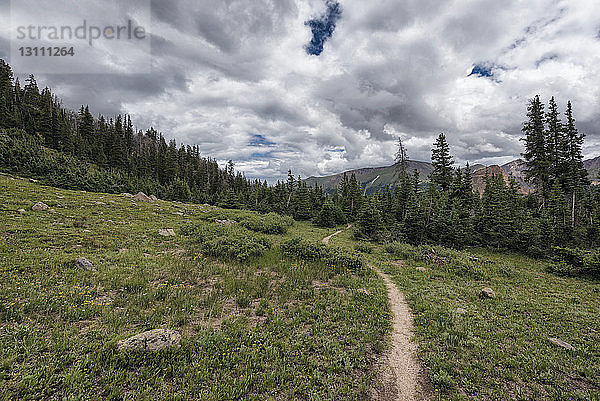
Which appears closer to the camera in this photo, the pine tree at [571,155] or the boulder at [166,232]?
the boulder at [166,232]

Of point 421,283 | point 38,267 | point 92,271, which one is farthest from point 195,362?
point 421,283

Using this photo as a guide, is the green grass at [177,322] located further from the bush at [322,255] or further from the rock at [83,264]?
the bush at [322,255]

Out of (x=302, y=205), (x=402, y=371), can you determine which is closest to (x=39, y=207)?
(x=402, y=371)

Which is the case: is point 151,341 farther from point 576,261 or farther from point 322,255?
point 576,261

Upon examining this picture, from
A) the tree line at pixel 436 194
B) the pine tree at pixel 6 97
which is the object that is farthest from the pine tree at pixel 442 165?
the pine tree at pixel 6 97

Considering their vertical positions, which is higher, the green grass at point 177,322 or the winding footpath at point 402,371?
the green grass at point 177,322

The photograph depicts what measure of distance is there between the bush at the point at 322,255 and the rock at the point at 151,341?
33.7ft

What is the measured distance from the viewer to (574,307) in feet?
35.6

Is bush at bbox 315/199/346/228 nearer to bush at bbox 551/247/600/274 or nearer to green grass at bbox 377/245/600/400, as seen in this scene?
green grass at bbox 377/245/600/400

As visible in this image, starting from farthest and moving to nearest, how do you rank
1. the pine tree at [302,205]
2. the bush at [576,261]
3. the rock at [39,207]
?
1. the pine tree at [302,205]
2. the rock at [39,207]
3. the bush at [576,261]

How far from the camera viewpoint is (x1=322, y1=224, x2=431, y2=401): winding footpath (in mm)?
5824

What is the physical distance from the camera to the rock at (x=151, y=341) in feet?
20.1

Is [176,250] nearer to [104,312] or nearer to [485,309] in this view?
[104,312]

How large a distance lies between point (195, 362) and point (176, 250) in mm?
11592
